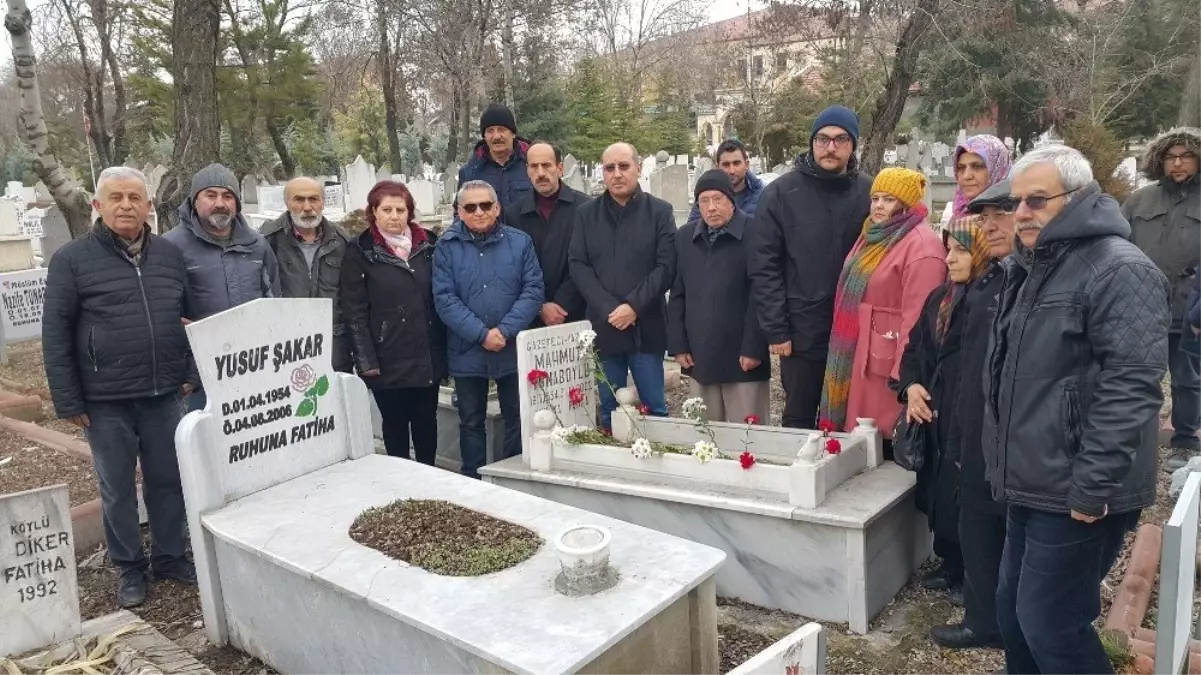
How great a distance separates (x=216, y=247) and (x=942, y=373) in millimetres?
3346

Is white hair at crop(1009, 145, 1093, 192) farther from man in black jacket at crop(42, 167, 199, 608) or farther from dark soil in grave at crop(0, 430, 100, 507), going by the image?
dark soil in grave at crop(0, 430, 100, 507)

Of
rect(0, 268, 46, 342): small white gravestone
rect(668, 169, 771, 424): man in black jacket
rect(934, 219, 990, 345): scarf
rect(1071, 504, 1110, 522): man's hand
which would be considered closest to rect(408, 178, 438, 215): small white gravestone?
rect(0, 268, 46, 342): small white gravestone

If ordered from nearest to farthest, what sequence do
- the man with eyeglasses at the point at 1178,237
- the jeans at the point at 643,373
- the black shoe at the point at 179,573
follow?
1. the black shoe at the point at 179,573
2. the jeans at the point at 643,373
3. the man with eyeglasses at the point at 1178,237

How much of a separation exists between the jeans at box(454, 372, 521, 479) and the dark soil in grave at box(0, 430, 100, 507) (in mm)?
2240

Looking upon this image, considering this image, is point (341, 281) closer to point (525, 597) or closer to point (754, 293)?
point (754, 293)

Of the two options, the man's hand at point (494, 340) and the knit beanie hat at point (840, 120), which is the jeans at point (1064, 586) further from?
the man's hand at point (494, 340)

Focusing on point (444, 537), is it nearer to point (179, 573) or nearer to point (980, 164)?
point (179, 573)

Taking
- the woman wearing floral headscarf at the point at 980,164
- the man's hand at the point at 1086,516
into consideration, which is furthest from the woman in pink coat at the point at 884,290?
the man's hand at the point at 1086,516

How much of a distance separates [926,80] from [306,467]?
86.4ft

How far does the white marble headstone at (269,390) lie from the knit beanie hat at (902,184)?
2.55m

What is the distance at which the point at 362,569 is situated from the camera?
301 centimetres

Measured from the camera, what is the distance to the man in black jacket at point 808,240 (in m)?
4.38

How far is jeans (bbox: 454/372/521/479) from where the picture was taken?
4910 millimetres

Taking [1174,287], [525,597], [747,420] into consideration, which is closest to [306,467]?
[525,597]
